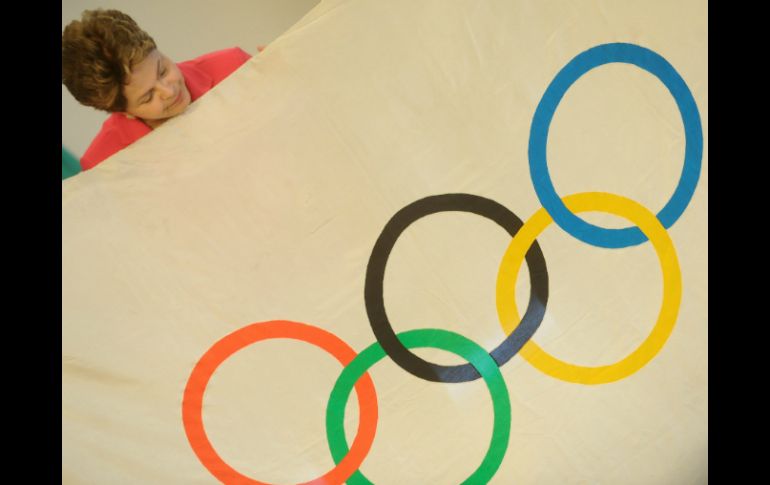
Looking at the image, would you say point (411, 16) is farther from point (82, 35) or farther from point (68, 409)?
point (68, 409)

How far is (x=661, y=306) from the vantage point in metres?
1.03

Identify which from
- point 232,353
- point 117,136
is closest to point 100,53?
point 117,136

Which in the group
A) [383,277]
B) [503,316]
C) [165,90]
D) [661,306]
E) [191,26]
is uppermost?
[191,26]

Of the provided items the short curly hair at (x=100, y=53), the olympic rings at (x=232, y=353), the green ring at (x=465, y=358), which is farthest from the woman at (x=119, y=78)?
the green ring at (x=465, y=358)

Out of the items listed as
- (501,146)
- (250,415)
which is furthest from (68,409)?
(501,146)

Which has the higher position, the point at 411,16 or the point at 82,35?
→ the point at 82,35

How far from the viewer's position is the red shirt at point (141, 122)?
3.20ft

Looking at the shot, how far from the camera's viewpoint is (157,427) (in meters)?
0.95

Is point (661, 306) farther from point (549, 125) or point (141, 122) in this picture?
point (141, 122)

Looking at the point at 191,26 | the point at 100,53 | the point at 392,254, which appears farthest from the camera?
the point at 191,26

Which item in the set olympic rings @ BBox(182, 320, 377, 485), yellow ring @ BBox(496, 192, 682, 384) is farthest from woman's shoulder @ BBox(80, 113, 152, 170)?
yellow ring @ BBox(496, 192, 682, 384)

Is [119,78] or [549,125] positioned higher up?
[119,78]

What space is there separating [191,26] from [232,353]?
2.97ft

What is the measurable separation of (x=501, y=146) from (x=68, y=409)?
81 centimetres
